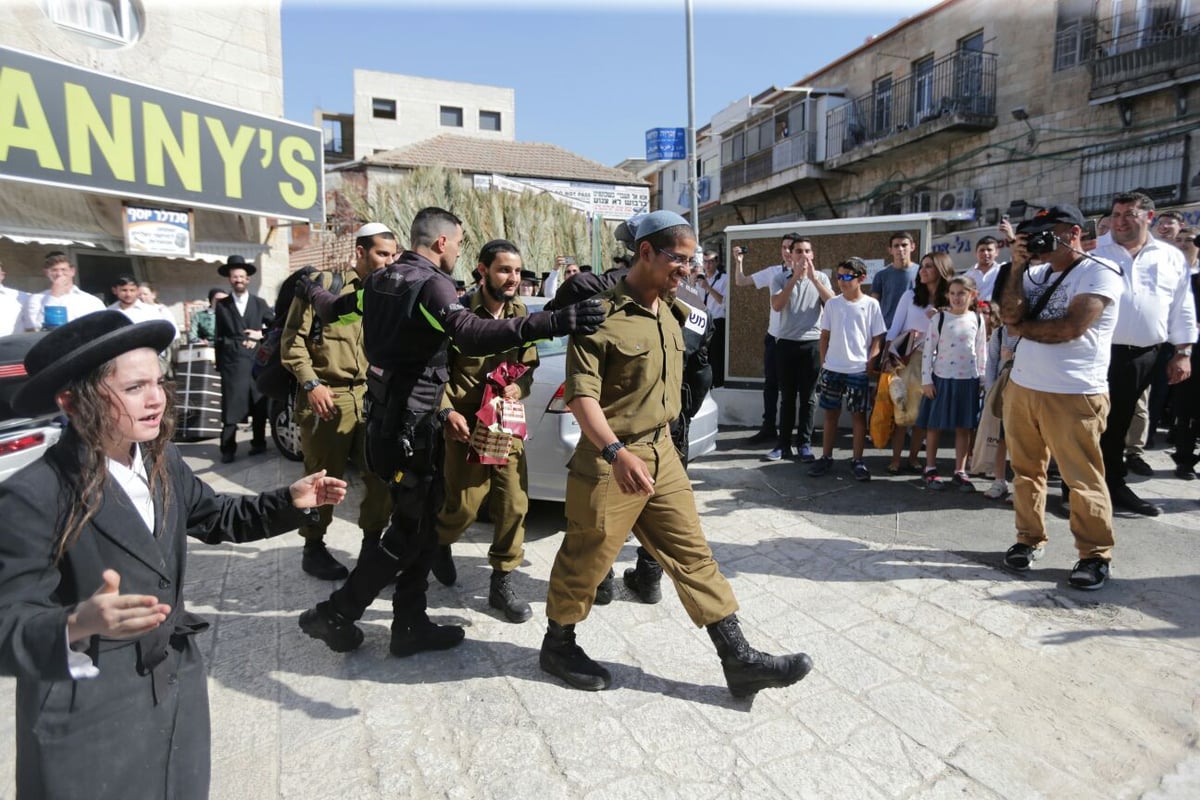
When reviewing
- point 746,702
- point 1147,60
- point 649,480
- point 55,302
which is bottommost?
point 746,702

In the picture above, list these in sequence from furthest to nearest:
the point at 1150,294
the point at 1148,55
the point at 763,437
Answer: the point at 1148,55, the point at 763,437, the point at 1150,294

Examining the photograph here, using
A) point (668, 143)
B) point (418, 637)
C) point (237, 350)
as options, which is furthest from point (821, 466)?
point (668, 143)

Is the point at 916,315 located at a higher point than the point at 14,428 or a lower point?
higher

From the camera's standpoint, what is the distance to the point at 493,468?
363cm

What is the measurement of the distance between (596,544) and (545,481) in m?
1.88

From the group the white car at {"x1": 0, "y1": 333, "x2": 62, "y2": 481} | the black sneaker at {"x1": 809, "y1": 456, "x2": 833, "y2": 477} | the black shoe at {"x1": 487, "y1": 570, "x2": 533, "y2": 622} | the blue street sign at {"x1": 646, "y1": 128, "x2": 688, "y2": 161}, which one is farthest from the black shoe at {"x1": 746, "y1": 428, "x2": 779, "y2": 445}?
the blue street sign at {"x1": 646, "y1": 128, "x2": 688, "y2": 161}

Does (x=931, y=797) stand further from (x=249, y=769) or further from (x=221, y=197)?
(x=221, y=197)

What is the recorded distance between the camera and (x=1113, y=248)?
4.84 metres

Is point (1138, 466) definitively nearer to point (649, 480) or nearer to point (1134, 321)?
point (1134, 321)

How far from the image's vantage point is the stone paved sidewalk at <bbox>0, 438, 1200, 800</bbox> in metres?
2.35

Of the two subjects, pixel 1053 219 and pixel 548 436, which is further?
pixel 548 436

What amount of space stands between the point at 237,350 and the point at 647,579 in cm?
536

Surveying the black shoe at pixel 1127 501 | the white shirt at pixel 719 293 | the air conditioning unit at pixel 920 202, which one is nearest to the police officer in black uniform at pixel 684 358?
the black shoe at pixel 1127 501

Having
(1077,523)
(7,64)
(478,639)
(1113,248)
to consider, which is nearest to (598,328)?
(478,639)
